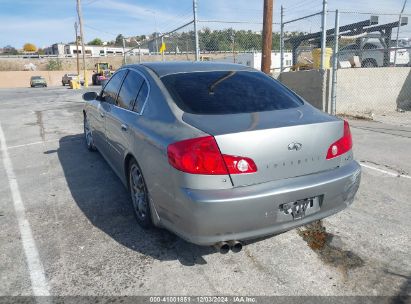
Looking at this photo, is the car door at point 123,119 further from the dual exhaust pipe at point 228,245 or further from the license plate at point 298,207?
the license plate at point 298,207

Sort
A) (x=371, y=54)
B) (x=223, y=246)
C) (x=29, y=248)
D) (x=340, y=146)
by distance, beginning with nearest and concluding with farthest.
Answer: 1. (x=223, y=246)
2. (x=340, y=146)
3. (x=29, y=248)
4. (x=371, y=54)

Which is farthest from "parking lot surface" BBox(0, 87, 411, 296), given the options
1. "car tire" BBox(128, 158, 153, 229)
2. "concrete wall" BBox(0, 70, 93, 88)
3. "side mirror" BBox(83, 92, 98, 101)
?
"concrete wall" BBox(0, 70, 93, 88)

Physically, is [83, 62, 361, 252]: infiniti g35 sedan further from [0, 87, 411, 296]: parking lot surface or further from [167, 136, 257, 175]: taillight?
[0, 87, 411, 296]: parking lot surface

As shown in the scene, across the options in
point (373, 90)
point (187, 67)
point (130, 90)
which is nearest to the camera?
point (187, 67)

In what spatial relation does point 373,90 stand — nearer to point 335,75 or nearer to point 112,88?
point 335,75

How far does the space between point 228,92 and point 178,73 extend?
579 mm

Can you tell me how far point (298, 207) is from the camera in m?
2.64

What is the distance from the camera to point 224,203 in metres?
2.39

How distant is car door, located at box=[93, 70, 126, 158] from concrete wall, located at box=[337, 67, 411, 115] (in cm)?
707

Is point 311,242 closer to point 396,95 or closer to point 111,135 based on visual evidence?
point 111,135

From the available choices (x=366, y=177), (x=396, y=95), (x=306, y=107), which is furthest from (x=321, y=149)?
(x=396, y=95)

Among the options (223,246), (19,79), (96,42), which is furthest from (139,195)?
(96,42)

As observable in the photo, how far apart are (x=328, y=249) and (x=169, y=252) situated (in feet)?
4.45

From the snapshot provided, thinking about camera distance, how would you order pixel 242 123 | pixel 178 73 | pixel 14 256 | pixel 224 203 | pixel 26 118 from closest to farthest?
pixel 224 203
pixel 242 123
pixel 14 256
pixel 178 73
pixel 26 118
